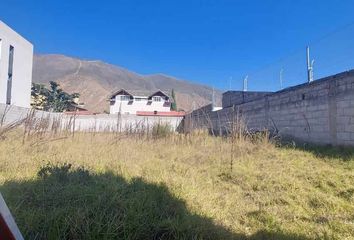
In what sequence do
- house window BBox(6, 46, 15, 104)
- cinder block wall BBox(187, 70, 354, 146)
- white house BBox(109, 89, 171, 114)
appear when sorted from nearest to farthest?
cinder block wall BBox(187, 70, 354, 146), house window BBox(6, 46, 15, 104), white house BBox(109, 89, 171, 114)

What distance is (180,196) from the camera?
322 centimetres

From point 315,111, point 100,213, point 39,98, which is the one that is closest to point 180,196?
point 100,213

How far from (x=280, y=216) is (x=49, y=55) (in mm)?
142236

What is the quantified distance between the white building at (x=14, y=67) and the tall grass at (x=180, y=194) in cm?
1663

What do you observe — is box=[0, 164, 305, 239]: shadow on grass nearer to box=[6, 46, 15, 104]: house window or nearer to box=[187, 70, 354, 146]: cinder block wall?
box=[187, 70, 354, 146]: cinder block wall

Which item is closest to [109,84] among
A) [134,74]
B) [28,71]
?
[134,74]

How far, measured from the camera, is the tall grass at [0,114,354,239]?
2396 millimetres

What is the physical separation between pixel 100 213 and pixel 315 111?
19.8 ft

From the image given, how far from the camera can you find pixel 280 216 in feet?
9.95

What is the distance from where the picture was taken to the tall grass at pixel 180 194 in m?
2.40

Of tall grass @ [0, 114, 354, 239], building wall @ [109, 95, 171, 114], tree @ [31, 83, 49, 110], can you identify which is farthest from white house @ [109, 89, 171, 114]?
tall grass @ [0, 114, 354, 239]

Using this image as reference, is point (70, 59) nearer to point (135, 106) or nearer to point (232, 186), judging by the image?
point (135, 106)

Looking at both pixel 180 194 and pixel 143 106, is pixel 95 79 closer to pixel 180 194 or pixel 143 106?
pixel 143 106

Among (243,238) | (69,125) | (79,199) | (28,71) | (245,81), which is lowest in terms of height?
(243,238)
